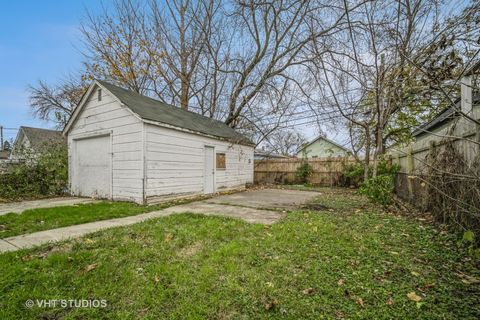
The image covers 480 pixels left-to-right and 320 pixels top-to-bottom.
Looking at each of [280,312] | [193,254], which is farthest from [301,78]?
[280,312]

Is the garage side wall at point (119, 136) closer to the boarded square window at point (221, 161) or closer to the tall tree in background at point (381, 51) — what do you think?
the boarded square window at point (221, 161)

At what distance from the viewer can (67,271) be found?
241 cm

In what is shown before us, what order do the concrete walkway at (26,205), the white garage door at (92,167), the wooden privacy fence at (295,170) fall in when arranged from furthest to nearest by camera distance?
the wooden privacy fence at (295,170) → the white garage door at (92,167) → the concrete walkway at (26,205)

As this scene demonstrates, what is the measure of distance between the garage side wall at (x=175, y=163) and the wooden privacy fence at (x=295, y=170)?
5286 mm

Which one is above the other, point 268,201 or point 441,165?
point 441,165

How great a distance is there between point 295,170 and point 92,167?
34.8 ft

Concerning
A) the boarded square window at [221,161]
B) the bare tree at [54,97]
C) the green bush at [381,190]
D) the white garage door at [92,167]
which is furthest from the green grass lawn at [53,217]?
the bare tree at [54,97]

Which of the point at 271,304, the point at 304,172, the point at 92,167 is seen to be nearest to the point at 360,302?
the point at 271,304

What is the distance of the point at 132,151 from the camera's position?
6758 mm

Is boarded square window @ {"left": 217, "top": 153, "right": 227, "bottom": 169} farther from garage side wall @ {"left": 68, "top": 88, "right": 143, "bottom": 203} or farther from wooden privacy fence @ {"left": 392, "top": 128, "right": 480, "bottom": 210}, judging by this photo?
wooden privacy fence @ {"left": 392, "top": 128, "right": 480, "bottom": 210}

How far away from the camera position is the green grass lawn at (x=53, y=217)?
3924mm

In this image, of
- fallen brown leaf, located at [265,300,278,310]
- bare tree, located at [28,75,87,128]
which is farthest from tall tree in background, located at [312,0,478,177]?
bare tree, located at [28,75,87,128]

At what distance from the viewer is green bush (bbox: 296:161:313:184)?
1341 cm

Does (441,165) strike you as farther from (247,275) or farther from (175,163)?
(175,163)
